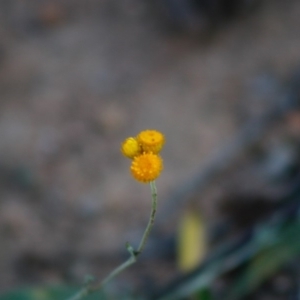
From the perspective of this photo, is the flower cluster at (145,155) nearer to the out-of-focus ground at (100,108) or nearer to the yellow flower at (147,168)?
the yellow flower at (147,168)

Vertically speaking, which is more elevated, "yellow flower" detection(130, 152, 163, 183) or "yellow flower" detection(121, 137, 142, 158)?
"yellow flower" detection(121, 137, 142, 158)

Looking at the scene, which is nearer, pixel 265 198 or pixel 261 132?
pixel 265 198

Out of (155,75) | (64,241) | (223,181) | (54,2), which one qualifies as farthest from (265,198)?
(54,2)

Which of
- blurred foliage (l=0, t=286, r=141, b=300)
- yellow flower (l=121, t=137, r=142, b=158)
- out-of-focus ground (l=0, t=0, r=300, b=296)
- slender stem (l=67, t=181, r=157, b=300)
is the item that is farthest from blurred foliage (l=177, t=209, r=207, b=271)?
yellow flower (l=121, t=137, r=142, b=158)

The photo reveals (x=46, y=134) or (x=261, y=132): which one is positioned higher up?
(x=46, y=134)

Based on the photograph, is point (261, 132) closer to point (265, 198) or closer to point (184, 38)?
point (265, 198)

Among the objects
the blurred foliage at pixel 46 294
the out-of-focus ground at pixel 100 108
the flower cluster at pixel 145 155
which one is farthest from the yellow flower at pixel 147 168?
the out-of-focus ground at pixel 100 108

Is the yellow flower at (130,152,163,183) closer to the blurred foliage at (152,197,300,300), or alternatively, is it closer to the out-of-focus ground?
the blurred foliage at (152,197,300,300)

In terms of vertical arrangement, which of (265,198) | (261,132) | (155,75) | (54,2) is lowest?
(265,198)
